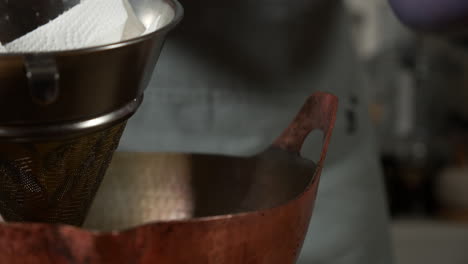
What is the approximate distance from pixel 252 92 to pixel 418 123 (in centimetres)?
147

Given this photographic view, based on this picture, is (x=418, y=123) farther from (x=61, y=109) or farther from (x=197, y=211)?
(x=61, y=109)

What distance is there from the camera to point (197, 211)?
0.53m

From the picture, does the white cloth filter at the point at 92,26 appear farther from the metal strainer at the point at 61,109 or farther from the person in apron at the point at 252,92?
the person in apron at the point at 252,92

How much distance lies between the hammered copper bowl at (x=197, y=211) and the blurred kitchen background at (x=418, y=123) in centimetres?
153

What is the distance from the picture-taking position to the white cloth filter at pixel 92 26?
0.43 metres

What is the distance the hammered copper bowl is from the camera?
33 centimetres

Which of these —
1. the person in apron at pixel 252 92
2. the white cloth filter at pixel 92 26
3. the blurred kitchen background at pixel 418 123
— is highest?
the white cloth filter at pixel 92 26

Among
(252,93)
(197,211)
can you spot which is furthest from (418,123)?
(197,211)

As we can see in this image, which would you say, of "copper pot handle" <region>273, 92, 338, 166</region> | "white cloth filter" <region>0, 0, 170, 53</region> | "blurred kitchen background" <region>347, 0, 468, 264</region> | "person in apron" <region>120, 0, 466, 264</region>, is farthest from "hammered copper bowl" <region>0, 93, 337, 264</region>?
"blurred kitchen background" <region>347, 0, 468, 264</region>

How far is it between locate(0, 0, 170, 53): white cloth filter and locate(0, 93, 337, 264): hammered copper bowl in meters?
0.12

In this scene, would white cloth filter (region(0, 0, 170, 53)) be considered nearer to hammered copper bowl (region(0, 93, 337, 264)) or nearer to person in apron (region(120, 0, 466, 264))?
hammered copper bowl (region(0, 93, 337, 264))

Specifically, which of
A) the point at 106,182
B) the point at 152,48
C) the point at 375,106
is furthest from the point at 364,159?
the point at 375,106

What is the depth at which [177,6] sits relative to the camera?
1.39ft

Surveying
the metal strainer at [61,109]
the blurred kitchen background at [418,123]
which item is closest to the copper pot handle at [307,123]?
the metal strainer at [61,109]
